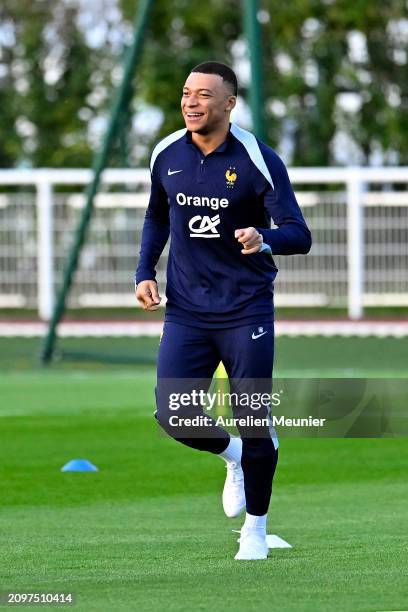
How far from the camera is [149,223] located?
25.5 ft

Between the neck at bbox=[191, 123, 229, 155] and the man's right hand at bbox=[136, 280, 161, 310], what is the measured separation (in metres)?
0.63

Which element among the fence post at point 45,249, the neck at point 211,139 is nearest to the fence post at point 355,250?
the fence post at point 45,249

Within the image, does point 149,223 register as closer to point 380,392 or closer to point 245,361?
point 245,361

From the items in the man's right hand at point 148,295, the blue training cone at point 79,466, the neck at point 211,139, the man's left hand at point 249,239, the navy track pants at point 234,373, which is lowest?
the blue training cone at point 79,466

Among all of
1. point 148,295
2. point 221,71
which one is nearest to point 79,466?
point 148,295

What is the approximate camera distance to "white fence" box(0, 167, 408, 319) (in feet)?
90.6

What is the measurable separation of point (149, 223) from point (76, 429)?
18.8 ft

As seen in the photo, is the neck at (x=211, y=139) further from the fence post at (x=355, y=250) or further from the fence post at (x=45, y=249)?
the fence post at (x=45, y=249)

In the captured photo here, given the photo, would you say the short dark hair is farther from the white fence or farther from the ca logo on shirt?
the white fence

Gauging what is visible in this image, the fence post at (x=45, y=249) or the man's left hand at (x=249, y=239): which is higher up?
the man's left hand at (x=249, y=239)

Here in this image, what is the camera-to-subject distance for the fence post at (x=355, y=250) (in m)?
27.7

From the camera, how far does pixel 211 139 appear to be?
741 cm

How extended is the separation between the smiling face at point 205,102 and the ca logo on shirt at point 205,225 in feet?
1.20

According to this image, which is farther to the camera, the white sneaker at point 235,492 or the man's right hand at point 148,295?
the white sneaker at point 235,492
